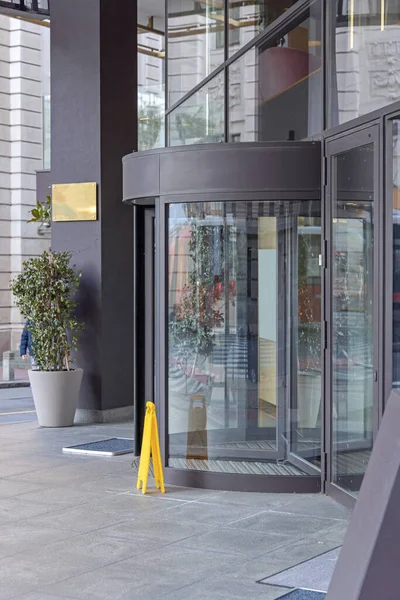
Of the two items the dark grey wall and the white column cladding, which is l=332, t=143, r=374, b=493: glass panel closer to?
the dark grey wall

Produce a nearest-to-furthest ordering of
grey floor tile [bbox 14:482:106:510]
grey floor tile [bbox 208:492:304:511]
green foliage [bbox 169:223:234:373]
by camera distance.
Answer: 1. grey floor tile [bbox 208:492:304:511]
2. grey floor tile [bbox 14:482:106:510]
3. green foliage [bbox 169:223:234:373]

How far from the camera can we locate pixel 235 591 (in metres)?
5.56


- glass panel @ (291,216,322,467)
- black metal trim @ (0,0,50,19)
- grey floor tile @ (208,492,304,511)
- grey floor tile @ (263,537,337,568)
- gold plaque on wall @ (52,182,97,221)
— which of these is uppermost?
black metal trim @ (0,0,50,19)

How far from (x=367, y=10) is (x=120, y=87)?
6387mm

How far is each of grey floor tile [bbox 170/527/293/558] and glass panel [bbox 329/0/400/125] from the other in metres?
3.06

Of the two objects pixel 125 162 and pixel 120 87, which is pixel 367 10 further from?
pixel 120 87

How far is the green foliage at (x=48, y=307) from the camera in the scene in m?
12.1

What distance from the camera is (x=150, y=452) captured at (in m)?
8.51

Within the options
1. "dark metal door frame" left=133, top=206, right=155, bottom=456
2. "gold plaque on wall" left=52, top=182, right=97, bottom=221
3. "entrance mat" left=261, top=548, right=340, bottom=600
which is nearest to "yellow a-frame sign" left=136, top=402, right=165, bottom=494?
"dark metal door frame" left=133, top=206, right=155, bottom=456

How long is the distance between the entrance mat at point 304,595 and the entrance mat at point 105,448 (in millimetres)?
4902

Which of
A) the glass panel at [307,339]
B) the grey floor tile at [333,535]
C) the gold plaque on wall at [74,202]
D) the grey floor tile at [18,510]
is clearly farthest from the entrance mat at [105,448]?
the grey floor tile at [333,535]

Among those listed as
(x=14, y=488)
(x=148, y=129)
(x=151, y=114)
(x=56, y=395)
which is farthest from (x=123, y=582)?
(x=151, y=114)

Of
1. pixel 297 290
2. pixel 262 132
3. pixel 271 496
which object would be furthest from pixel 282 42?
pixel 271 496

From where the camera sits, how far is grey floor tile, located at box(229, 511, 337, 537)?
6961mm
